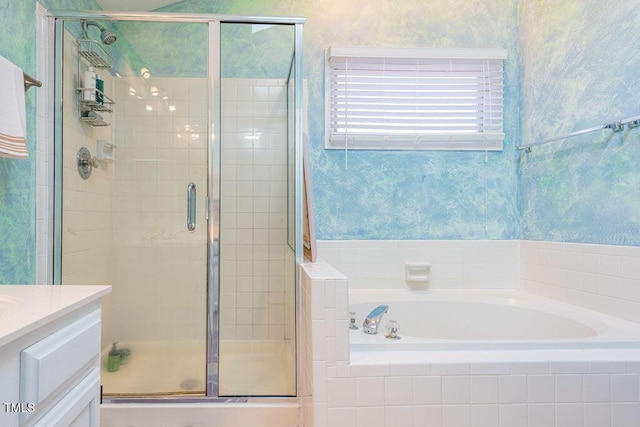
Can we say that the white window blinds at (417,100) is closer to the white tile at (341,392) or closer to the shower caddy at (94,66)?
the shower caddy at (94,66)

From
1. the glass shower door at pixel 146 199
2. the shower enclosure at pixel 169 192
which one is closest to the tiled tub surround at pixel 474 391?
the shower enclosure at pixel 169 192

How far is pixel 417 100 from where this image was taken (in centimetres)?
260

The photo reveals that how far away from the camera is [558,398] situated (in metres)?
1.39

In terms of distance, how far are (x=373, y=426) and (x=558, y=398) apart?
0.67 meters

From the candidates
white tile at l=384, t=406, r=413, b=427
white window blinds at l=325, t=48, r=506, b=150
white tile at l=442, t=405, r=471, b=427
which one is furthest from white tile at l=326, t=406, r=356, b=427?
white window blinds at l=325, t=48, r=506, b=150

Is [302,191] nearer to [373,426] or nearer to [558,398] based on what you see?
[373,426]

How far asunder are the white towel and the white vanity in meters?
0.50

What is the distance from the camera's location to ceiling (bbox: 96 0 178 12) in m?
2.39

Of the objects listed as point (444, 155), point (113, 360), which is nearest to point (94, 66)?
point (113, 360)

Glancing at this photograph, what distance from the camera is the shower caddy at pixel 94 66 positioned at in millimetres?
2006

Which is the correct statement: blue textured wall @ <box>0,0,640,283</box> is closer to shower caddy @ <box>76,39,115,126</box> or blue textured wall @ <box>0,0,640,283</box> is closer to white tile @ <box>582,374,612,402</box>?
shower caddy @ <box>76,39,115,126</box>

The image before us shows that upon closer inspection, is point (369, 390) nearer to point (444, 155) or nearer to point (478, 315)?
point (478, 315)

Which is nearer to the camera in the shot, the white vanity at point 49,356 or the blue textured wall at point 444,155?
the white vanity at point 49,356

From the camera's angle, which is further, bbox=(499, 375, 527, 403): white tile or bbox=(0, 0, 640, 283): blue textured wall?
bbox=(0, 0, 640, 283): blue textured wall
